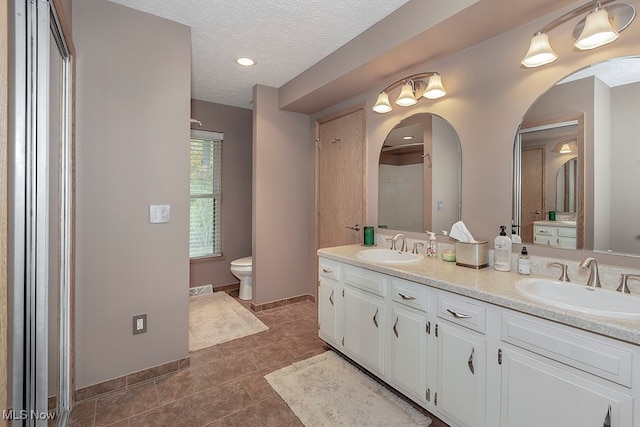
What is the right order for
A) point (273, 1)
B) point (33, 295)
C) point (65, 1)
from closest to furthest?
point (33, 295)
point (65, 1)
point (273, 1)

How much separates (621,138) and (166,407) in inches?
113

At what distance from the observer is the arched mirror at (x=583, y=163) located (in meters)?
1.44

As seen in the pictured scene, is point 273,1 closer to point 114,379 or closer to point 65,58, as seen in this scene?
point 65,58

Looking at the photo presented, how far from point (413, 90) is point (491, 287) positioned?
1.59 meters

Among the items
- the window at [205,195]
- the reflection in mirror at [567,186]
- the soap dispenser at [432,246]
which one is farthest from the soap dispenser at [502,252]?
the window at [205,195]

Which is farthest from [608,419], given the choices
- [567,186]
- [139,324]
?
[139,324]

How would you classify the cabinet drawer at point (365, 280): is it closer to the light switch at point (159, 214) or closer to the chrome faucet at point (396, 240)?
the chrome faucet at point (396, 240)

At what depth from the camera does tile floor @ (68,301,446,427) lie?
173cm

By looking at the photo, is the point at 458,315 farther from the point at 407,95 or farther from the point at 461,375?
the point at 407,95

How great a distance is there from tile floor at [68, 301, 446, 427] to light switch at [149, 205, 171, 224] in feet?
3.68

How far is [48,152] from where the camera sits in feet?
4.37

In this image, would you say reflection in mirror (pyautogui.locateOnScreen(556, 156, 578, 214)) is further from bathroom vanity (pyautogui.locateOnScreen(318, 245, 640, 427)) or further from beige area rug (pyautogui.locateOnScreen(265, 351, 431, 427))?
beige area rug (pyautogui.locateOnScreen(265, 351, 431, 427))

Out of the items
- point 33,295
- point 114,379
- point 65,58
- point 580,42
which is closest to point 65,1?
point 65,58

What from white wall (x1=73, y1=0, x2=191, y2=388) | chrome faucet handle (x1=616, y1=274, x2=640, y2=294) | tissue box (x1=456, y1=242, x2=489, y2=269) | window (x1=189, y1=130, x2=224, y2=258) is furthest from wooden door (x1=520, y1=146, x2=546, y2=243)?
window (x1=189, y1=130, x2=224, y2=258)
